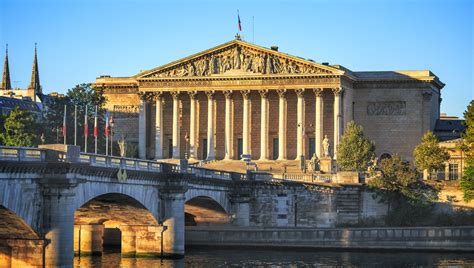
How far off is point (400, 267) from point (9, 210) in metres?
37.7

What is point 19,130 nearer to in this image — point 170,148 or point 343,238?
point 170,148

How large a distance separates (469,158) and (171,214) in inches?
1776

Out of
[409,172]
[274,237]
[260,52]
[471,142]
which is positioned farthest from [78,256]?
[260,52]

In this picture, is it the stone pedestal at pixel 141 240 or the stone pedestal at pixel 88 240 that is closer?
the stone pedestal at pixel 141 240

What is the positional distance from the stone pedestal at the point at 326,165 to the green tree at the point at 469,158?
14245 mm

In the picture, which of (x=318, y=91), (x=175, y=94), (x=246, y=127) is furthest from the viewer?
(x=175, y=94)

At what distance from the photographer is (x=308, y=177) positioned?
4919 inches

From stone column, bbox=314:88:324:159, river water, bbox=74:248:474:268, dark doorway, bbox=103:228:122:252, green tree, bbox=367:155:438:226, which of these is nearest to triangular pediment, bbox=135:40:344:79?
stone column, bbox=314:88:324:159

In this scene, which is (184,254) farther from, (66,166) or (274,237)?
(66,166)

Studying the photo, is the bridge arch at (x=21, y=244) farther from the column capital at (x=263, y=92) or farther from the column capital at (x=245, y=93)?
the column capital at (x=245, y=93)

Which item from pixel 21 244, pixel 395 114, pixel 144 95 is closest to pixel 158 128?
pixel 144 95

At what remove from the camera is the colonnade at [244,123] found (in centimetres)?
15650

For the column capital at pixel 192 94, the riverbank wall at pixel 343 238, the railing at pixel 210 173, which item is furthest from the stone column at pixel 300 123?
the riverbank wall at pixel 343 238

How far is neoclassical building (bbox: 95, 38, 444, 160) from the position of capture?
157 meters
